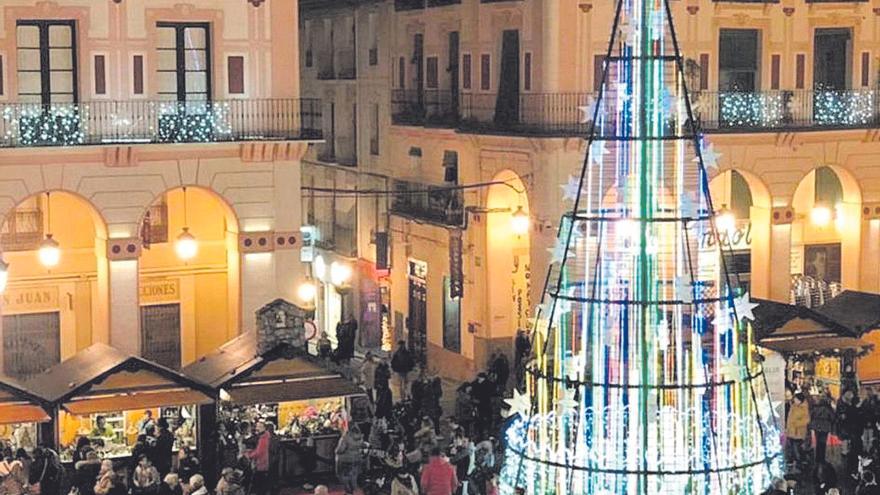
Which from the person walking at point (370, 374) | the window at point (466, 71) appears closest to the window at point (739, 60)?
the window at point (466, 71)

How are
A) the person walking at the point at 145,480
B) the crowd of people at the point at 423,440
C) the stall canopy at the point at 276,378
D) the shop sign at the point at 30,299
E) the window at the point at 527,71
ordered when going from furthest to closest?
the window at the point at 527,71, the shop sign at the point at 30,299, the stall canopy at the point at 276,378, the person walking at the point at 145,480, the crowd of people at the point at 423,440

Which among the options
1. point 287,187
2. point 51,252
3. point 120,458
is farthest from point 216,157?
point 120,458

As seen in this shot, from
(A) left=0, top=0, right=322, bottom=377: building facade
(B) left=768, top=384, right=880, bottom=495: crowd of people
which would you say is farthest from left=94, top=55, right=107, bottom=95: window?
(B) left=768, top=384, right=880, bottom=495: crowd of people

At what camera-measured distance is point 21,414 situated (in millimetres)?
25828

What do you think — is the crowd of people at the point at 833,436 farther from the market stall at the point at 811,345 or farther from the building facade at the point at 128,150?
the building facade at the point at 128,150

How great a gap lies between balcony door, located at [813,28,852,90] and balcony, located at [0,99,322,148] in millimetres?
12084

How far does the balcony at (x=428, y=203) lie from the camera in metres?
39.5

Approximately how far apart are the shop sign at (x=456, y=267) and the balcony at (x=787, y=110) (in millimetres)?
6530

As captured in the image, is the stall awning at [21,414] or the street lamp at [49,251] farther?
the street lamp at [49,251]

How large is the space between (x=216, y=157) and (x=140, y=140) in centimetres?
162

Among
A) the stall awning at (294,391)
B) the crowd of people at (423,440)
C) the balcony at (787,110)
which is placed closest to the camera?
the crowd of people at (423,440)

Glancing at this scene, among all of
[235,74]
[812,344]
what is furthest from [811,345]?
[235,74]

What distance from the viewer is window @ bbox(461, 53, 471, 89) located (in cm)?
3891

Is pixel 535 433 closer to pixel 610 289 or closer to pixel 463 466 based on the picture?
pixel 610 289
